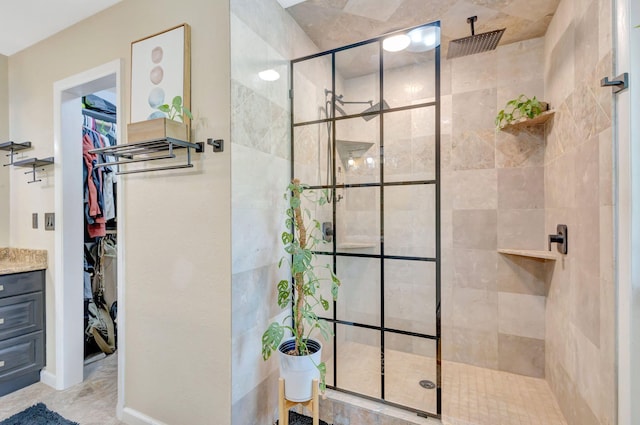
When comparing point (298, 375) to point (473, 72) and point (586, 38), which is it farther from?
point (473, 72)

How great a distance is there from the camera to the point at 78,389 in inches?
86.7

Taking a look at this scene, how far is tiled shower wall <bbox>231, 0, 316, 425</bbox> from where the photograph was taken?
1559 millimetres

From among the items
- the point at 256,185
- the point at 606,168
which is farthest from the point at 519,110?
the point at 256,185

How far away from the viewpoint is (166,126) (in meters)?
1.46

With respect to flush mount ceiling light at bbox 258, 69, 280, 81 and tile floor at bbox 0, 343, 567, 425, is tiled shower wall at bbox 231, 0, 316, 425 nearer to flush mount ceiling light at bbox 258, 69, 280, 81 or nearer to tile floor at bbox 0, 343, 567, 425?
flush mount ceiling light at bbox 258, 69, 280, 81

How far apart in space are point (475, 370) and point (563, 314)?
86cm

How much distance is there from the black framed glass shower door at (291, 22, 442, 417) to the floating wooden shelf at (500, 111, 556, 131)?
2.84 ft

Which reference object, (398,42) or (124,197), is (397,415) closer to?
(124,197)

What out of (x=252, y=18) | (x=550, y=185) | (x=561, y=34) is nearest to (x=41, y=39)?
(x=252, y=18)

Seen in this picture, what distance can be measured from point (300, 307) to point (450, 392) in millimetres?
1252

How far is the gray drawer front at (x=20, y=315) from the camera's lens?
212cm

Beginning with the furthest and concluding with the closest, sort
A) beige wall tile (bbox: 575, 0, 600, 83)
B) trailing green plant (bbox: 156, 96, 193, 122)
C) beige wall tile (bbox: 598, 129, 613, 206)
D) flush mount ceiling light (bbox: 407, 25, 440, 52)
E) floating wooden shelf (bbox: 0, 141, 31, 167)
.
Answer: floating wooden shelf (bbox: 0, 141, 31, 167), flush mount ceiling light (bbox: 407, 25, 440, 52), trailing green plant (bbox: 156, 96, 193, 122), beige wall tile (bbox: 575, 0, 600, 83), beige wall tile (bbox: 598, 129, 613, 206)

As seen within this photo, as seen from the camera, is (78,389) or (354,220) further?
(78,389)

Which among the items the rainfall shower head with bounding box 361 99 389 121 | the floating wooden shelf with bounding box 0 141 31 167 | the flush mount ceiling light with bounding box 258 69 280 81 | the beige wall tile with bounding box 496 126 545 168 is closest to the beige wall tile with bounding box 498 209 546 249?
the beige wall tile with bounding box 496 126 545 168
